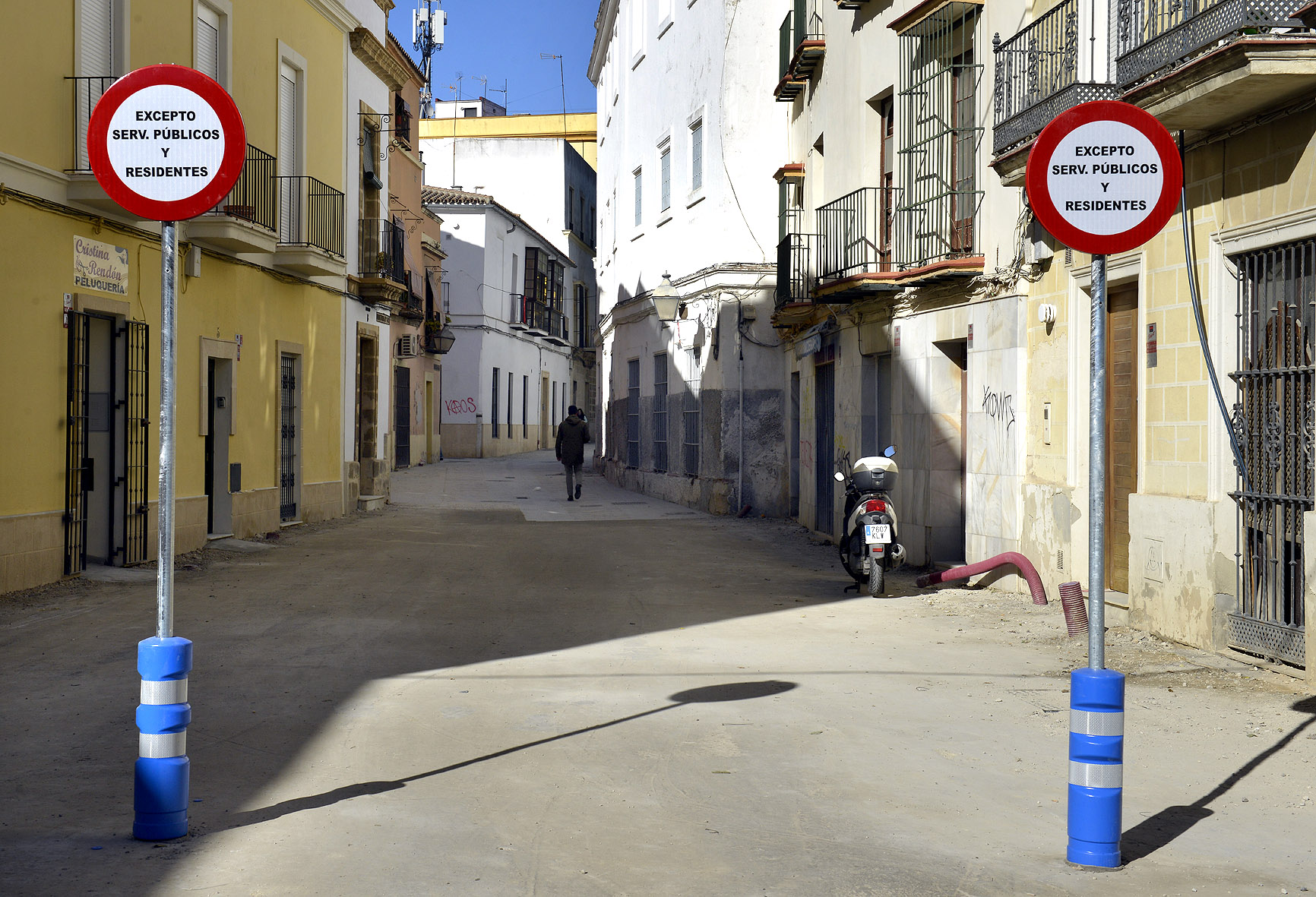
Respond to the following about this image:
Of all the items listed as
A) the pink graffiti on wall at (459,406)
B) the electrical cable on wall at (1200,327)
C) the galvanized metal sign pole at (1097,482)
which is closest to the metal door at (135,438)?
the electrical cable on wall at (1200,327)

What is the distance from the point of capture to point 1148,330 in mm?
8906

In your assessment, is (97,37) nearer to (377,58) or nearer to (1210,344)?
(377,58)

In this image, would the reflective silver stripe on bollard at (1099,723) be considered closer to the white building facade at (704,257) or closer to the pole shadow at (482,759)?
the pole shadow at (482,759)

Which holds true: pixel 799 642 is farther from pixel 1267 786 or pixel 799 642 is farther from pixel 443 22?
pixel 443 22

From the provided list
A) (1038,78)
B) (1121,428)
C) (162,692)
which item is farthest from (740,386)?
(162,692)

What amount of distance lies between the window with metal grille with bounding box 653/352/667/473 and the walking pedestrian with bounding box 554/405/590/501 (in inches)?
59.9

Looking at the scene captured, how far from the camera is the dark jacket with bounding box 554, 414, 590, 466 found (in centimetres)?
2347

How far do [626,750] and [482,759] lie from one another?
67 centimetres

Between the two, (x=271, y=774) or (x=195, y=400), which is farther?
(x=195, y=400)

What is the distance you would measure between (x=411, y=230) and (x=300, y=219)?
13450 mm

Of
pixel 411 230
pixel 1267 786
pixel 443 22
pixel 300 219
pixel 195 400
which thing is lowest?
pixel 1267 786

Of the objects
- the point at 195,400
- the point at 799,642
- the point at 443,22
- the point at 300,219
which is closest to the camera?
the point at 799,642

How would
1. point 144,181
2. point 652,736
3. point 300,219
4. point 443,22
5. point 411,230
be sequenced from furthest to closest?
point 443,22, point 411,230, point 300,219, point 652,736, point 144,181

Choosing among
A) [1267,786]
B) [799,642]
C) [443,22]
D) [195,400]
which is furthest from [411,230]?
[1267,786]
